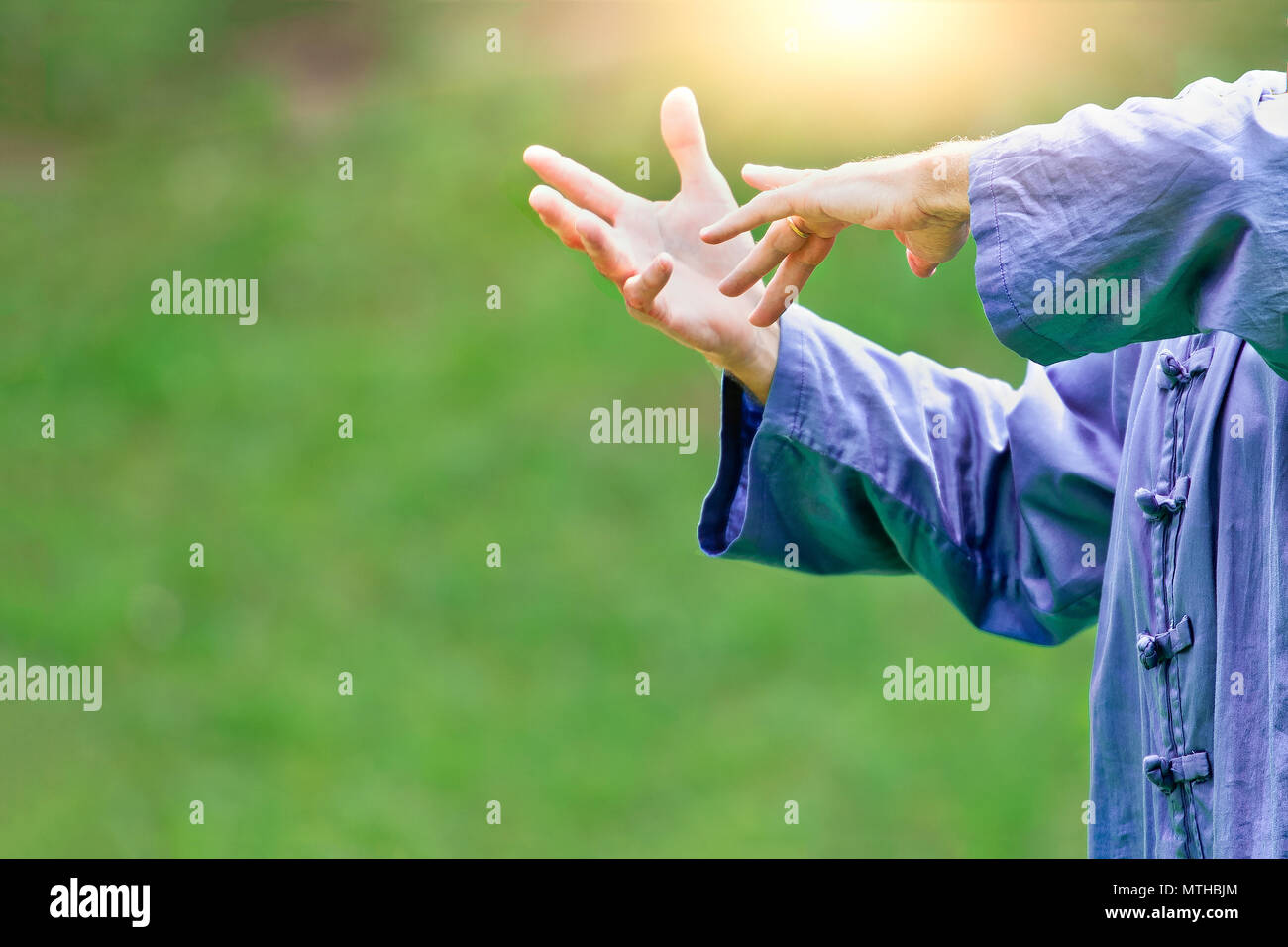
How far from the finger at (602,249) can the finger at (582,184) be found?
50 millimetres

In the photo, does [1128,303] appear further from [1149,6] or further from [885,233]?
[1149,6]

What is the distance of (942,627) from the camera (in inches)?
123

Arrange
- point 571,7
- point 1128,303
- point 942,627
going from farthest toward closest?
point 571,7
point 942,627
point 1128,303

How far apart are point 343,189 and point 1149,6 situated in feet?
6.79

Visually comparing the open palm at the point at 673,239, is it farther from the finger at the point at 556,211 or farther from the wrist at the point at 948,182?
the wrist at the point at 948,182

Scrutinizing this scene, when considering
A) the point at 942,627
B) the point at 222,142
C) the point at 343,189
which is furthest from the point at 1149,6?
the point at 222,142

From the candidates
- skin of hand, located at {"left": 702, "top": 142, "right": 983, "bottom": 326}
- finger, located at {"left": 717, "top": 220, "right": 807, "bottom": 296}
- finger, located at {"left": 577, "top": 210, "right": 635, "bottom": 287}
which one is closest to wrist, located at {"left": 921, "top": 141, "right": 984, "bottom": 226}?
skin of hand, located at {"left": 702, "top": 142, "right": 983, "bottom": 326}

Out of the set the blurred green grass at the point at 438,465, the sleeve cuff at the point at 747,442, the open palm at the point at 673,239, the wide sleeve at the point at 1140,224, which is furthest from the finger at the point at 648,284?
the blurred green grass at the point at 438,465

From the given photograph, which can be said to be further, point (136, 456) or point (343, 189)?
point (343, 189)

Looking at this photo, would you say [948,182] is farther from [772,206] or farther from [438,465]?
[438,465]

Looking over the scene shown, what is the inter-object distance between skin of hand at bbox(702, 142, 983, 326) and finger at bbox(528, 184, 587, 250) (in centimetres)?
10

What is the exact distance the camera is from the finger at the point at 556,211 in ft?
3.47

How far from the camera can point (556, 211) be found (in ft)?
3.47

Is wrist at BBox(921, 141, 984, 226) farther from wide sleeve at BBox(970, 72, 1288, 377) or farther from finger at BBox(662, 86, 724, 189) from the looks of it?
finger at BBox(662, 86, 724, 189)
